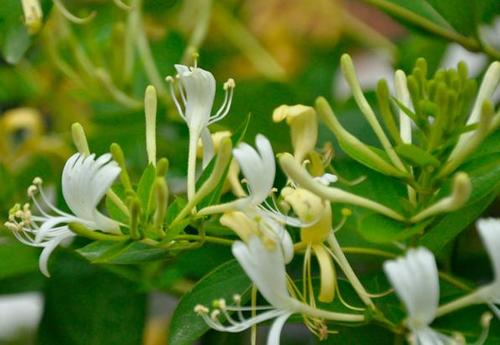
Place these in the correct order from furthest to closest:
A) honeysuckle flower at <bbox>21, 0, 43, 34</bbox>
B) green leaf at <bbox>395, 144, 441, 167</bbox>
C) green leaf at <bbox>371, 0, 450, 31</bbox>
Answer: green leaf at <bbox>371, 0, 450, 31</bbox> → honeysuckle flower at <bbox>21, 0, 43, 34</bbox> → green leaf at <bbox>395, 144, 441, 167</bbox>

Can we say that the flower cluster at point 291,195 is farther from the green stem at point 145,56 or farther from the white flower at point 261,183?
the green stem at point 145,56

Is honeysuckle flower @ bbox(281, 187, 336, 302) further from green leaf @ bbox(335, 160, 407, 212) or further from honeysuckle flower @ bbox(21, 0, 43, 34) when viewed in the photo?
honeysuckle flower @ bbox(21, 0, 43, 34)

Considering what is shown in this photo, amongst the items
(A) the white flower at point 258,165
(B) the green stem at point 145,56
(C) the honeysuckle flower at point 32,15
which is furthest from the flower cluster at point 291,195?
(B) the green stem at point 145,56

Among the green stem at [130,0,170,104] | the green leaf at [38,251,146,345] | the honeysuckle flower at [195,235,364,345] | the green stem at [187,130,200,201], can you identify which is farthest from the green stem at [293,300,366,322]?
the green stem at [130,0,170,104]

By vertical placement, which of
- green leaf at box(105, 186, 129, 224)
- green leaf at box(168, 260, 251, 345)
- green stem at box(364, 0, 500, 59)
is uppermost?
green stem at box(364, 0, 500, 59)

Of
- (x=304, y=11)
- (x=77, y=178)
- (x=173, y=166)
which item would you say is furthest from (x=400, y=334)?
(x=304, y=11)

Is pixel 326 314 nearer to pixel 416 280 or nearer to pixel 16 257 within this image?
pixel 416 280
